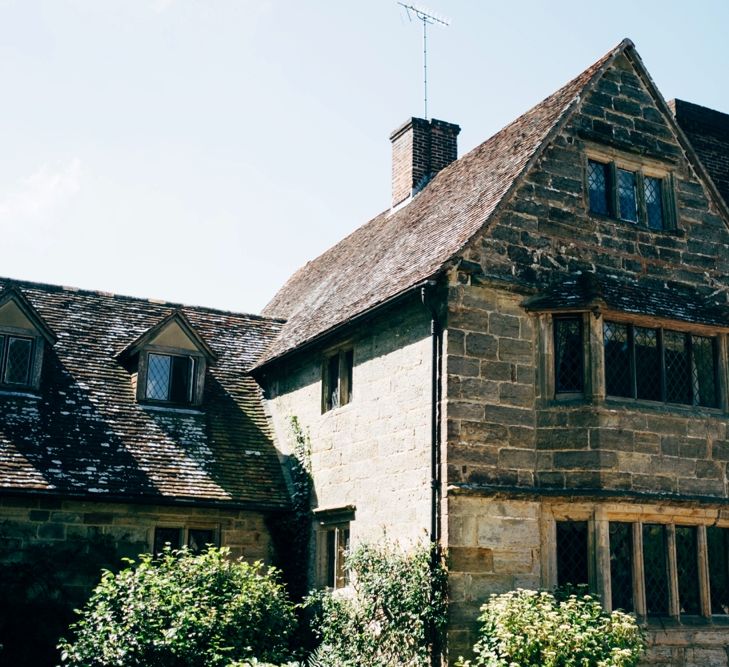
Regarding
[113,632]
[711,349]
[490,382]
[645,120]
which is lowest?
[113,632]

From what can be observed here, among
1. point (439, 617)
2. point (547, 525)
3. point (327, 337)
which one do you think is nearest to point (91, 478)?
point (327, 337)

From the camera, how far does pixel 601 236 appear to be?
1429 cm

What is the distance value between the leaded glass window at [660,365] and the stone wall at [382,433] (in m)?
2.85

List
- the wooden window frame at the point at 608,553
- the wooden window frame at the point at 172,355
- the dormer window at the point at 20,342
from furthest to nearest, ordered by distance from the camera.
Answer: the wooden window frame at the point at 172,355
the dormer window at the point at 20,342
the wooden window frame at the point at 608,553

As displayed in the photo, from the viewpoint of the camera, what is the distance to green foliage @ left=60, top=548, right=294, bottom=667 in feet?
36.9

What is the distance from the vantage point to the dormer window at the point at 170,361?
667 inches

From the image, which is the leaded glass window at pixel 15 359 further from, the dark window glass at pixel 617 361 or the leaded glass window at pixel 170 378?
the dark window glass at pixel 617 361

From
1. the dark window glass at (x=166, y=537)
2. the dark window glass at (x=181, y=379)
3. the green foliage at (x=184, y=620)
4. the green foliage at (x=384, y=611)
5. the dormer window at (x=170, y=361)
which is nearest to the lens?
the green foliage at (x=184, y=620)

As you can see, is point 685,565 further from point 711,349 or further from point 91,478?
point 91,478

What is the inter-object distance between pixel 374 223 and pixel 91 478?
31.8 ft

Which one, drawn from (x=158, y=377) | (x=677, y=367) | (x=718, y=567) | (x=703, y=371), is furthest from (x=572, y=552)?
(x=158, y=377)

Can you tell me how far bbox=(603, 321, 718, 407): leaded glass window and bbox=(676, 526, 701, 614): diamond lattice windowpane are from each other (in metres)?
1.97

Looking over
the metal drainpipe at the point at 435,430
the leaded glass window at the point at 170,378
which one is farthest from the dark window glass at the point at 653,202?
the leaded glass window at the point at 170,378

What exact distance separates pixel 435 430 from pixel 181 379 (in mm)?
6424
